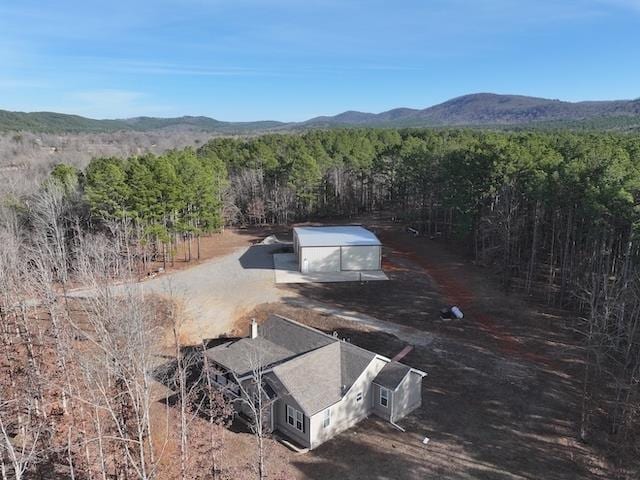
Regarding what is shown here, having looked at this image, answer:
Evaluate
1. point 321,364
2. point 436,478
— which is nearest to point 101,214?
point 321,364

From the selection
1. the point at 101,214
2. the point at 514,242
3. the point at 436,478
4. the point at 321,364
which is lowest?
the point at 436,478

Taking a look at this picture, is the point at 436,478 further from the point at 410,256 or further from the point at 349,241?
the point at 410,256

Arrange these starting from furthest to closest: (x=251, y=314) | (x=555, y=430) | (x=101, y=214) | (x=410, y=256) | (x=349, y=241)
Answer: (x=410, y=256), (x=349, y=241), (x=101, y=214), (x=251, y=314), (x=555, y=430)

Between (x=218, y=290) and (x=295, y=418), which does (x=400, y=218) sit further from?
(x=295, y=418)

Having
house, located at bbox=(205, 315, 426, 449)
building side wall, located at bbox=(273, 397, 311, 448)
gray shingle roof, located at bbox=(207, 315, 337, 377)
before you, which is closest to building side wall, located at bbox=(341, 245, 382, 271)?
gray shingle roof, located at bbox=(207, 315, 337, 377)

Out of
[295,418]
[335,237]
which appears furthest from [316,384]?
[335,237]

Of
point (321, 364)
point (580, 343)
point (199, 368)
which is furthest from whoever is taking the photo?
point (580, 343)

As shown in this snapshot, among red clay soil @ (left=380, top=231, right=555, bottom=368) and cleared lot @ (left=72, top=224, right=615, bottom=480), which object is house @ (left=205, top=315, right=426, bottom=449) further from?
red clay soil @ (left=380, top=231, right=555, bottom=368)
